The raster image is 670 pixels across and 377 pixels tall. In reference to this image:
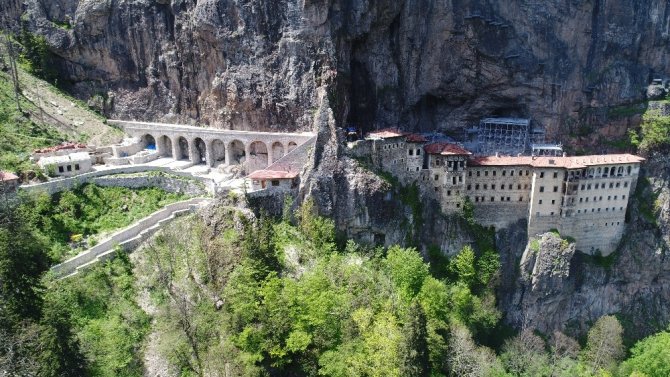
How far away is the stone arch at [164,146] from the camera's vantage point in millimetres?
61656

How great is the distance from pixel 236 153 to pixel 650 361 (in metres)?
49.0

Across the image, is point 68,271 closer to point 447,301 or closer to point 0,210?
point 0,210

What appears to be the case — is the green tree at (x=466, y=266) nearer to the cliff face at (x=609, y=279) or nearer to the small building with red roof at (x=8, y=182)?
the cliff face at (x=609, y=279)

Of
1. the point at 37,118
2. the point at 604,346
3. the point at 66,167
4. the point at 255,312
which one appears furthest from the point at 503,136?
the point at 37,118

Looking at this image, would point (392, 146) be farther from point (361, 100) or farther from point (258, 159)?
point (258, 159)

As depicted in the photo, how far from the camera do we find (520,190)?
184 feet

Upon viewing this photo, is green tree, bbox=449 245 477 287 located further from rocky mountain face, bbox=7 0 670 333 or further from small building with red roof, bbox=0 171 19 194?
small building with red roof, bbox=0 171 19 194

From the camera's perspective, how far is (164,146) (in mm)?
62281

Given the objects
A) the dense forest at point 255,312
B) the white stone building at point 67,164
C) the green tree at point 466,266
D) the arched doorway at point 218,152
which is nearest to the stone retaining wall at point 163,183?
the white stone building at point 67,164

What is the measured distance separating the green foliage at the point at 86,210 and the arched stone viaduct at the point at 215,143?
27.6 feet

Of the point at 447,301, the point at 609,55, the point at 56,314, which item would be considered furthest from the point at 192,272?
the point at 609,55

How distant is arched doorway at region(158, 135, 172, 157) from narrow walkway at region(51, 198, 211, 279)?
13.9 metres

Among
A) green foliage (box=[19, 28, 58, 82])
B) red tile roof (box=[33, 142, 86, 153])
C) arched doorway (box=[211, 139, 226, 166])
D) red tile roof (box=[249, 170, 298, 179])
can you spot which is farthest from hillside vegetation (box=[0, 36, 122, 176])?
red tile roof (box=[249, 170, 298, 179])

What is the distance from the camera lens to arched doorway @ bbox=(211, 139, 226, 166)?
5984 centimetres
